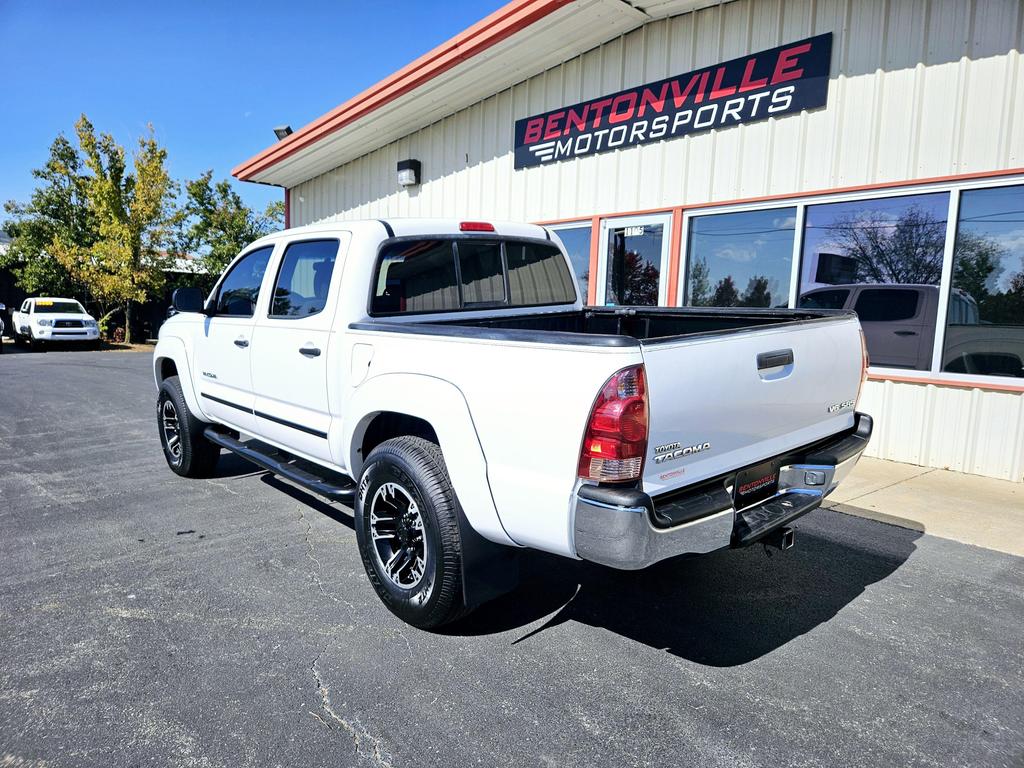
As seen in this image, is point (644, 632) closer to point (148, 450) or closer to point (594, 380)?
point (594, 380)

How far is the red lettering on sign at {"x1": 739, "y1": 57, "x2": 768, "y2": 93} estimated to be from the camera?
7195 millimetres

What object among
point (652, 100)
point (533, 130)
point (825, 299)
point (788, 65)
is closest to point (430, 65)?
point (533, 130)

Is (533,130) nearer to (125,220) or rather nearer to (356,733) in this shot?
(356,733)

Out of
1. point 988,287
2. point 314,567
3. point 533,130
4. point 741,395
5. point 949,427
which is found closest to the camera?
point 741,395

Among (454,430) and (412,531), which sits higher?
(454,430)

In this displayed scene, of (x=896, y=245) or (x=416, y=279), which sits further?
(x=896, y=245)

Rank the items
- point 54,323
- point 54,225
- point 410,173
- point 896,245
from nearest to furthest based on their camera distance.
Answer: point 896,245, point 410,173, point 54,323, point 54,225

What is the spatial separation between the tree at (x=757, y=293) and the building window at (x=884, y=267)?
416mm

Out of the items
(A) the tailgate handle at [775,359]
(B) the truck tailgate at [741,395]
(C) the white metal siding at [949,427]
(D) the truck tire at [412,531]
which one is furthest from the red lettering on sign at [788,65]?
(D) the truck tire at [412,531]

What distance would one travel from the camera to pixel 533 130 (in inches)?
381

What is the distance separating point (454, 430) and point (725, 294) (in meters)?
5.71

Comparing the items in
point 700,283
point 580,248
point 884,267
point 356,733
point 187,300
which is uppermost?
point 580,248

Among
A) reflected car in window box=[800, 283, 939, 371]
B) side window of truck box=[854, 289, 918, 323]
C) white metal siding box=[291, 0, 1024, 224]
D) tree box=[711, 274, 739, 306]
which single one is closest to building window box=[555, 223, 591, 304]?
white metal siding box=[291, 0, 1024, 224]

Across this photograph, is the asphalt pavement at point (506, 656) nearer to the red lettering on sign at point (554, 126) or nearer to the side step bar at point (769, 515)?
the side step bar at point (769, 515)
